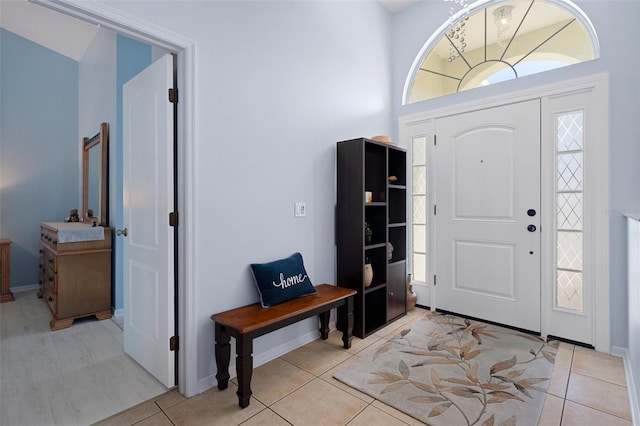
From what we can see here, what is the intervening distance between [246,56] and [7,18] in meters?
4.17

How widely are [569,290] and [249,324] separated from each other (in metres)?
2.64

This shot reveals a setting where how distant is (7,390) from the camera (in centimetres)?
195

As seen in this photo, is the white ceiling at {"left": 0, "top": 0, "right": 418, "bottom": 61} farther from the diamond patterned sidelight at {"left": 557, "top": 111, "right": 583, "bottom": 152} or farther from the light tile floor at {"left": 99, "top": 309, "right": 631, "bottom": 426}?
the light tile floor at {"left": 99, "top": 309, "right": 631, "bottom": 426}

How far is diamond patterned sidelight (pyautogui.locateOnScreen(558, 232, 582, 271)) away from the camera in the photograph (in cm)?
260

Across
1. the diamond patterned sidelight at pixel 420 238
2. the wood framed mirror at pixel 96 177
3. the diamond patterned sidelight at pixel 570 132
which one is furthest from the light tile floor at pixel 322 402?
the wood framed mirror at pixel 96 177

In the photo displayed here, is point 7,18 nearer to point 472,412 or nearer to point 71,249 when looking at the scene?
point 71,249

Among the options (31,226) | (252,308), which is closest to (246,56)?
(252,308)

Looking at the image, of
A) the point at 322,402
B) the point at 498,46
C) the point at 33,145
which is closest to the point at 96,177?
the point at 33,145

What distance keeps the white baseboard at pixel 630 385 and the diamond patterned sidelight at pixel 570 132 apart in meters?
1.59

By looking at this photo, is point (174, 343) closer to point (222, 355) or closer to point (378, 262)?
point (222, 355)

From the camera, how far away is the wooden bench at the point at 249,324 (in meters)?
1.78

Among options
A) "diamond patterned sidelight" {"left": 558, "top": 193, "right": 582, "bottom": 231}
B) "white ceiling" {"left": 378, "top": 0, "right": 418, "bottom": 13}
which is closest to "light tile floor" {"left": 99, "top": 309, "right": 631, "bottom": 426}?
"diamond patterned sidelight" {"left": 558, "top": 193, "right": 582, "bottom": 231}

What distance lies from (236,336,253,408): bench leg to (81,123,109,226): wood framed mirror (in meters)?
2.69

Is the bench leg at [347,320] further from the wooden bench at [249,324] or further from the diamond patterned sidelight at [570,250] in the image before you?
the diamond patterned sidelight at [570,250]
